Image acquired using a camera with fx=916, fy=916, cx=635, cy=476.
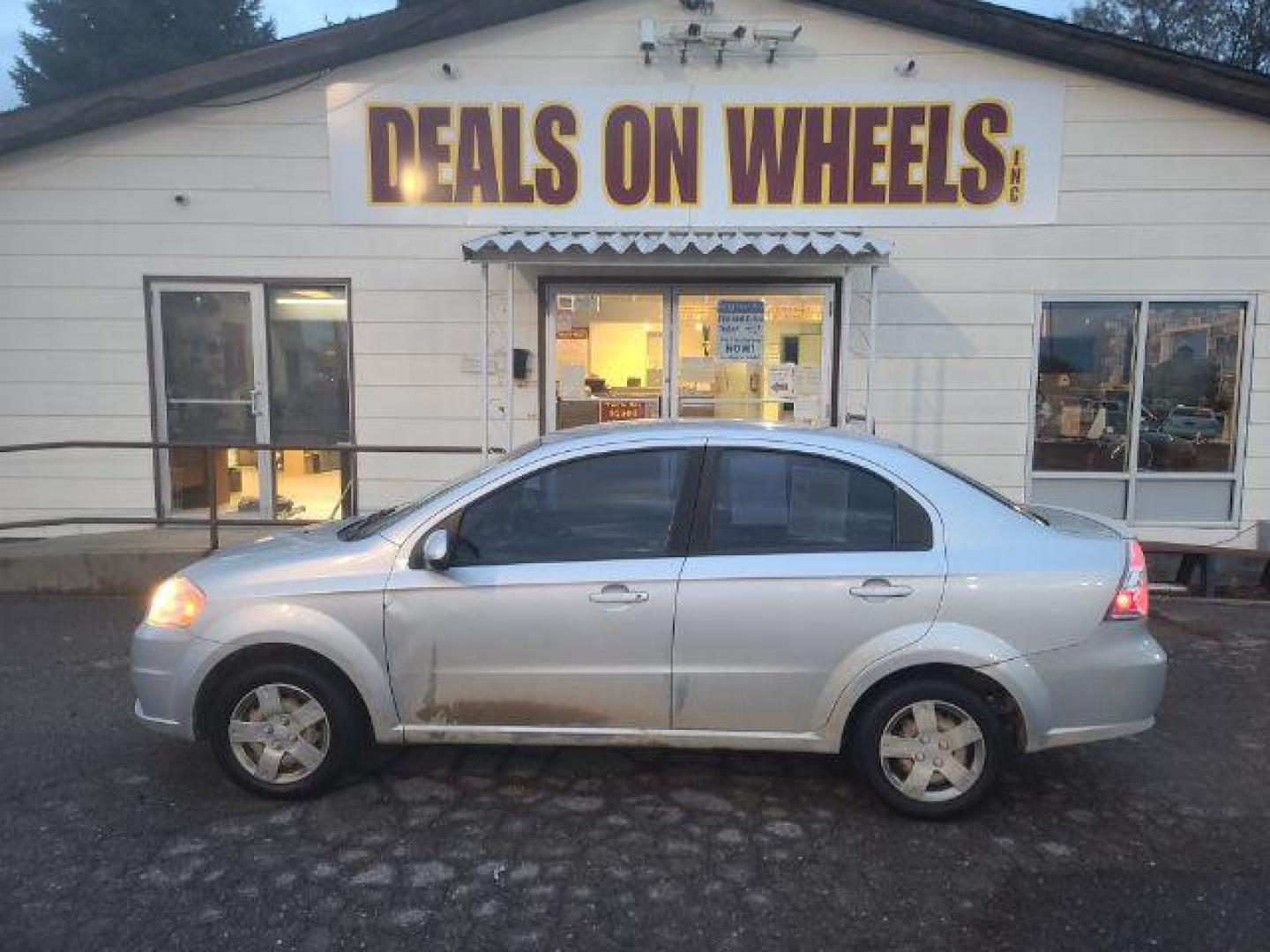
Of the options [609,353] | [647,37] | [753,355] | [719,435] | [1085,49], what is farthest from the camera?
[609,353]

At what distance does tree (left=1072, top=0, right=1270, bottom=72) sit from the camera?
22609 mm

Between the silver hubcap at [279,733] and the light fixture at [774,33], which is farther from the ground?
Result: the light fixture at [774,33]

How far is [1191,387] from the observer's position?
825 centimetres

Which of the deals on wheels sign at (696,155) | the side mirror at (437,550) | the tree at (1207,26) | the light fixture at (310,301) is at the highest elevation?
the tree at (1207,26)

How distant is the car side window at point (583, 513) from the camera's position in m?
3.73

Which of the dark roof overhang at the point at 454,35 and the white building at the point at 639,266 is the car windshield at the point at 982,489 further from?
the dark roof overhang at the point at 454,35

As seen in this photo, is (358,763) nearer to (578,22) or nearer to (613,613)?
(613,613)

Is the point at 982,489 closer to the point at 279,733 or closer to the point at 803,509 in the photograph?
the point at 803,509

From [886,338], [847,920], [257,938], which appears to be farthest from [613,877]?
[886,338]

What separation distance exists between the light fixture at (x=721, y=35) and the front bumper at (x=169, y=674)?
641cm

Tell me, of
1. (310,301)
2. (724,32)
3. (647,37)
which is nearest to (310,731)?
(310,301)

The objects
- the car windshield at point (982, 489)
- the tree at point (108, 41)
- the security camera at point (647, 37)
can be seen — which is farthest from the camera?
the tree at point (108, 41)

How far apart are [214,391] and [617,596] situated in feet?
20.8

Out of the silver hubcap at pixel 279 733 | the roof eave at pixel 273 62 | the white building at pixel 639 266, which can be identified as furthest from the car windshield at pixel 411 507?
the roof eave at pixel 273 62
